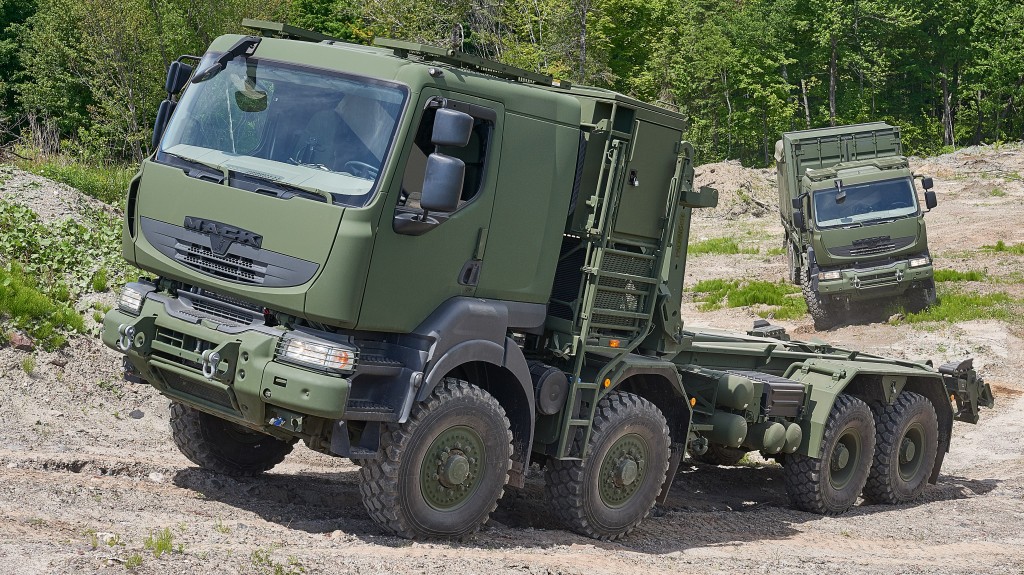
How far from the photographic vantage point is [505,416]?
7.48 metres

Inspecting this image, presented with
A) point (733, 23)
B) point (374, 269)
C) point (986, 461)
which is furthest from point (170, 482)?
point (733, 23)

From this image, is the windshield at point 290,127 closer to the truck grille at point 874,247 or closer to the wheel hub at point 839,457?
the wheel hub at point 839,457

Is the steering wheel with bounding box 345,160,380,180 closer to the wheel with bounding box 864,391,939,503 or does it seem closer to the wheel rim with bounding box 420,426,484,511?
the wheel rim with bounding box 420,426,484,511

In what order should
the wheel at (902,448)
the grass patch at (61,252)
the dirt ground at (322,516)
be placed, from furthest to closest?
the grass patch at (61,252) < the wheel at (902,448) < the dirt ground at (322,516)

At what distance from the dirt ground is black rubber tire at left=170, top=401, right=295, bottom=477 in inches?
5.1

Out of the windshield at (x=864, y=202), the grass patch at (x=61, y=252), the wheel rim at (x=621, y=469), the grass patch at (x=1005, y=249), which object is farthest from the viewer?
the grass patch at (x=1005, y=249)

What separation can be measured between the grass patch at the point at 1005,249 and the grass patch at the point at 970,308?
4664 mm

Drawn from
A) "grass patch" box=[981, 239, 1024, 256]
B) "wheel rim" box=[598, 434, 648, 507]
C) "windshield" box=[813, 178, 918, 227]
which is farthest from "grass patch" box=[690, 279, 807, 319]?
"wheel rim" box=[598, 434, 648, 507]

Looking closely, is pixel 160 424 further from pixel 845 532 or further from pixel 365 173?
pixel 845 532

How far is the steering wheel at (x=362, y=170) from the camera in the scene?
6684 millimetres

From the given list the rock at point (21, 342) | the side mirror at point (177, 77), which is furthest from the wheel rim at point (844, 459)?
the rock at point (21, 342)

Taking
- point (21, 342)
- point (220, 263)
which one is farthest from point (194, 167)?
point (21, 342)

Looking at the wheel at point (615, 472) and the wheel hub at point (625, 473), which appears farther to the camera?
the wheel hub at point (625, 473)

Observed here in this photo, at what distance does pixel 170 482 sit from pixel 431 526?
2.25 metres
